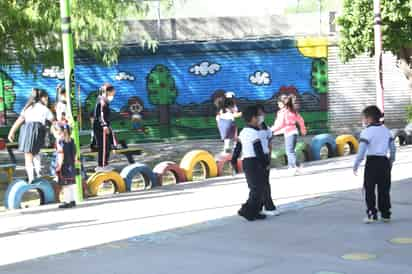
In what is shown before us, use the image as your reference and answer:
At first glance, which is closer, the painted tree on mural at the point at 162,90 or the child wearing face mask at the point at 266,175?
the child wearing face mask at the point at 266,175

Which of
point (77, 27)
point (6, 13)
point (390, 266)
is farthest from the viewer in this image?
point (77, 27)

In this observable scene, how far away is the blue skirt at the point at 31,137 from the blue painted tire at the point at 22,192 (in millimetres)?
1535

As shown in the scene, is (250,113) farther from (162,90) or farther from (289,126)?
(162,90)

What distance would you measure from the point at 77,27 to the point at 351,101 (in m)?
12.5

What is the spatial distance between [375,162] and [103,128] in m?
6.59

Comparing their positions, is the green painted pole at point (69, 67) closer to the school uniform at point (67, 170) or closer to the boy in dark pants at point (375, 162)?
the school uniform at point (67, 170)

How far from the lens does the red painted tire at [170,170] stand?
1355 cm

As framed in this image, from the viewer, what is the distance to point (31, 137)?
43.5 feet

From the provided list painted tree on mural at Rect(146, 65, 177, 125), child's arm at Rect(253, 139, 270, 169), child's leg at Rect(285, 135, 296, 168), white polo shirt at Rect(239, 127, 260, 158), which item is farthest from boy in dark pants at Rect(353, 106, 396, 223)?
painted tree on mural at Rect(146, 65, 177, 125)

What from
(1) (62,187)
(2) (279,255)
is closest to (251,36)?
(1) (62,187)

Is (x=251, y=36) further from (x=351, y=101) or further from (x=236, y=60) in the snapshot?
(x=351, y=101)

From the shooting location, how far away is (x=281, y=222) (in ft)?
30.8

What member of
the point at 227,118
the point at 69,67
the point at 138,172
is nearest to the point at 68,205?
the point at 69,67

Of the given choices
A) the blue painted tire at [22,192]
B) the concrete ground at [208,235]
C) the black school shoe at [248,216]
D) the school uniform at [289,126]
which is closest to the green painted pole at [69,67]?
the blue painted tire at [22,192]
